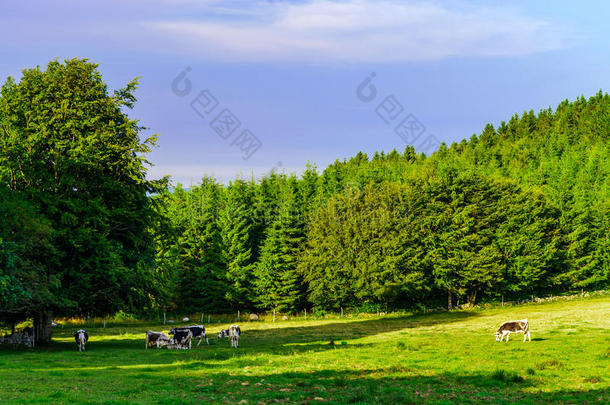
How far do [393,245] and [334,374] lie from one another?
170 ft

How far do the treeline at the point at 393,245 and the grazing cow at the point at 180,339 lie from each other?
103ft

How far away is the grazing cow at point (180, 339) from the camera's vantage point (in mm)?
36500

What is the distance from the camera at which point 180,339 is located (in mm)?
36688

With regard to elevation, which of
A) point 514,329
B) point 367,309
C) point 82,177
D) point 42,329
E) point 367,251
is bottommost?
point 367,309

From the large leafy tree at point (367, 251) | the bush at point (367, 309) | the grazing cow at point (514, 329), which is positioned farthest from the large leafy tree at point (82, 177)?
the bush at point (367, 309)

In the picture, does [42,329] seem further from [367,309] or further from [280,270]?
[367,309]

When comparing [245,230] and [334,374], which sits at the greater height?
[245,230]

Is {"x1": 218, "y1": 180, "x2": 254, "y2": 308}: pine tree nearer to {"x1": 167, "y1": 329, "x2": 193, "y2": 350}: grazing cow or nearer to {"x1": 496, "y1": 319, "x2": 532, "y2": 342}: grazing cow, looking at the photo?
{"x1": 167, "y1": 329, "x2": 193, "y2": 350}: grazing cow

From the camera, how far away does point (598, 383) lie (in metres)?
18.5

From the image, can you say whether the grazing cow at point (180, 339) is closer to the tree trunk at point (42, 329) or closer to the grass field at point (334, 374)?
the grass field at point (334, 374)

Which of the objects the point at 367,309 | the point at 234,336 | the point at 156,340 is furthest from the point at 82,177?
the point at 367,309

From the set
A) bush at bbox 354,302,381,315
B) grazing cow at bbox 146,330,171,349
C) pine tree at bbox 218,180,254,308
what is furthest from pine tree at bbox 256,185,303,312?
grazing cow at bbox 146,330,171,349

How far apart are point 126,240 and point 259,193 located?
190ft

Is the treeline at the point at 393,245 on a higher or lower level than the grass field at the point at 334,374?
higher
